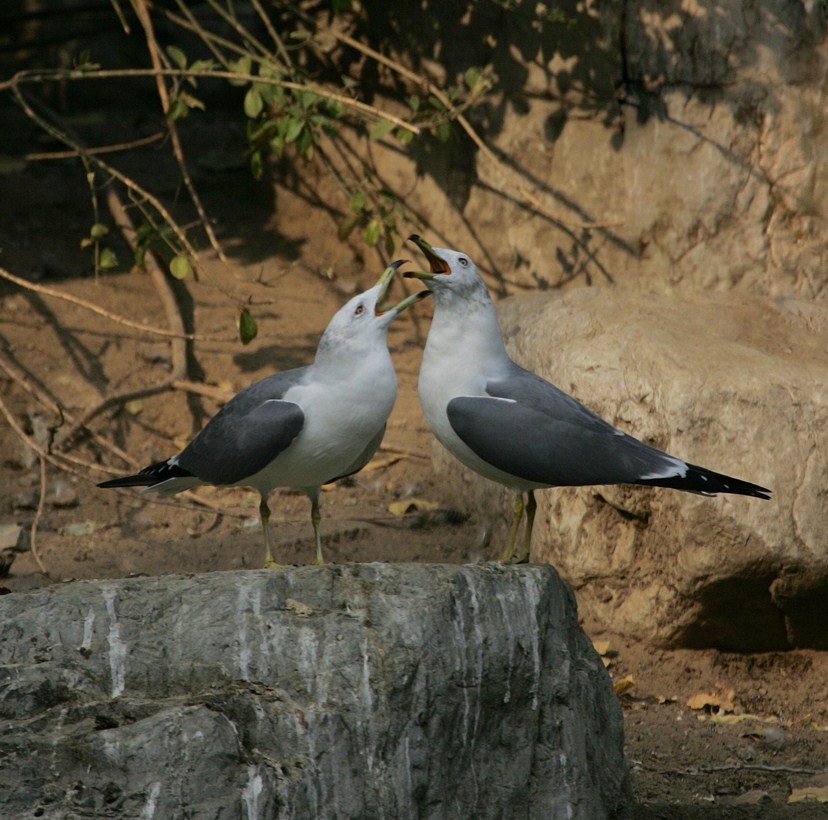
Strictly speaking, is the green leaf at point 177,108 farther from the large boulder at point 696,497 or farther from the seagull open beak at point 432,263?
the seagull open beak at point 432,263

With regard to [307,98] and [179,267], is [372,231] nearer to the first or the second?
[307,98]

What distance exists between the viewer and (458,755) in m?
3.46

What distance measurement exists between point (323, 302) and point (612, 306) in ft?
7.85

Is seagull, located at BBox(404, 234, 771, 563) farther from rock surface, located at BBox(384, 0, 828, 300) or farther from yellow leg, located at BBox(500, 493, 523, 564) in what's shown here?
rock surface, located at BBox(384, 0, 828, 300)

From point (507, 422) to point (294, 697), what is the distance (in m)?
1.34

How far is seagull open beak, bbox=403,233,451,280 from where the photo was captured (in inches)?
172

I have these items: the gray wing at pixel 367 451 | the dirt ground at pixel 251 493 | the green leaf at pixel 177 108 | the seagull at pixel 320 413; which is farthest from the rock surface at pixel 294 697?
the green leaf at pixel 177 108

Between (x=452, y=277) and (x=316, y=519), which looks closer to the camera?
(x=452, y=277)

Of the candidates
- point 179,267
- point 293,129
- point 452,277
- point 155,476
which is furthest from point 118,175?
point 452,277

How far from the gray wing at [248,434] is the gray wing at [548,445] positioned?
1.80 feet

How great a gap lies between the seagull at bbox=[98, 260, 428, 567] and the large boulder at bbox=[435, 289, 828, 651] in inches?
56.6

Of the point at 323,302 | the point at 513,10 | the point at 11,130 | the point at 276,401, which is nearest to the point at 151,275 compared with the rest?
the point at 323,302

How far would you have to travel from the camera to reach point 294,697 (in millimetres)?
3244

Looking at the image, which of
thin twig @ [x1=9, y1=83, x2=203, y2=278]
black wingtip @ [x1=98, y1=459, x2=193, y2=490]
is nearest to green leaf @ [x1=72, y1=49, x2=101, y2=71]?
thin twig @ [x1=9, y1=83, x2=203, y2=278]
